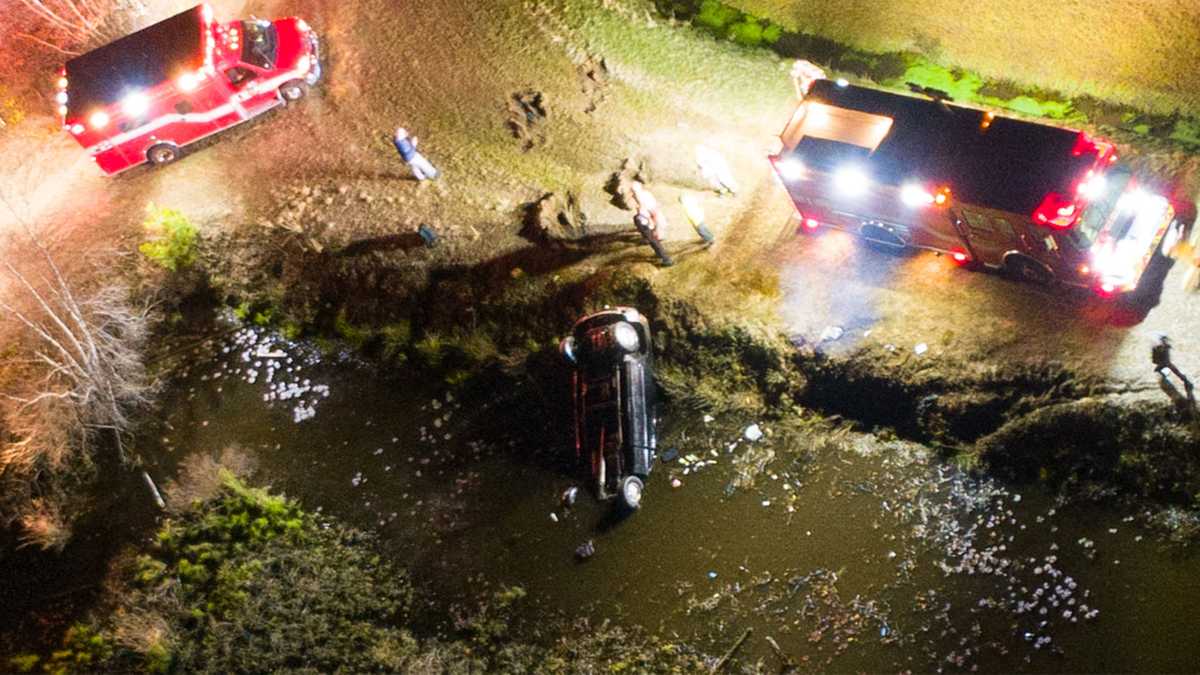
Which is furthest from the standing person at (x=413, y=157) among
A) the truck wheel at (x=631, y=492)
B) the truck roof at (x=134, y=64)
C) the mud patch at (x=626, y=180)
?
the truck wheel at (x=631, y=492)

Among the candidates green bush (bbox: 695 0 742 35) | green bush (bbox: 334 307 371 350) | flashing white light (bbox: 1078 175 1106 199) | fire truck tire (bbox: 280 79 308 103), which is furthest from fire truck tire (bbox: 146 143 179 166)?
flashing white light (bbox: 1078 175 1106 199)

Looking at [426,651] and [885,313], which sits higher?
[885,313]

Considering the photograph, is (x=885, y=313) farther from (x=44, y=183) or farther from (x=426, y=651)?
(x=44, y=183)

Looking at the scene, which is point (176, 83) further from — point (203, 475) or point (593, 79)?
point (593, 79)

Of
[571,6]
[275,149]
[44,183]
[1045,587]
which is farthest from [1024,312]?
[44,183]

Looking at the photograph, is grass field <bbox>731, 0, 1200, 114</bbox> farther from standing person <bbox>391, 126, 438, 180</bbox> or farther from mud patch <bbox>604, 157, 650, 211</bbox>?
standing person <bbox>391, 126, 438, 180</bbox>

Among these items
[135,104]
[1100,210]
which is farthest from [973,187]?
[135,104]

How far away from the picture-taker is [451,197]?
47.1 feet

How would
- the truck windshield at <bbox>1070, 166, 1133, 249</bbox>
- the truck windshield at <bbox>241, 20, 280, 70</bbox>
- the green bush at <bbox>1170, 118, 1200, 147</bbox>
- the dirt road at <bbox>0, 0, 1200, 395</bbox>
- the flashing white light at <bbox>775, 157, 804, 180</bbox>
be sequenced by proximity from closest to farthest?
the truck windshield at <bbox>1070, 166, 1133, 249</bbox> → the flashing white light at <bbox>775, 157, 804, 180</bbox> → the dirt road at <bbox>0, 0, 1200, 395</bbox> → the green bush at <bbox>1170, 118, 1200, 147</bbox> → the truck windshield at <bbox>241, 20, 280, 70</bbox>

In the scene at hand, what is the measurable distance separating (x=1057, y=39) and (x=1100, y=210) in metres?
4.92

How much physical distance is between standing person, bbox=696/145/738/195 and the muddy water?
148 inches

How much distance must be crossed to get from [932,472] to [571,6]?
10705 millimetres

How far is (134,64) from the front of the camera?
48.9ft

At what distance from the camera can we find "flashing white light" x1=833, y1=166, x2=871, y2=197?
11.1m
